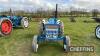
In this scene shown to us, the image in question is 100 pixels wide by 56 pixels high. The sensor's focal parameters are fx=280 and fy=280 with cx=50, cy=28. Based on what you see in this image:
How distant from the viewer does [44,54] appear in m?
13.9

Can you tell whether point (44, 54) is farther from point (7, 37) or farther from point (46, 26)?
point (7, 37)

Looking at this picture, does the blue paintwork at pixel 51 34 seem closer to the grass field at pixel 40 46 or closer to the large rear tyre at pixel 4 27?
the grass field at pixel 40 46

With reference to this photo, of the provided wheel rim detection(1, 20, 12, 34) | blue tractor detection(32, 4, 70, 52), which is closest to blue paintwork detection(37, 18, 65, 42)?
blue tractor detection(32, 4, 70, 52)

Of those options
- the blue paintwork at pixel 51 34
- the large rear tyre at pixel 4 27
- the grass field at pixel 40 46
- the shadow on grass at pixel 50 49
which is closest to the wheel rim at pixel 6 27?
the large rear tyre at pixel 4 27

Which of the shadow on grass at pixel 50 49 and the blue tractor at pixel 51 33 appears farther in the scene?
the blue tractor at pixel 51 33

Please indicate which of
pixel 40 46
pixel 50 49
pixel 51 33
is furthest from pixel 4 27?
pixel 50 49

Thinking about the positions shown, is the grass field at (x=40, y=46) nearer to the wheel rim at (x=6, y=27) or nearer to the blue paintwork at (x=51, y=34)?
the wheel rim at (x=6, y=27)

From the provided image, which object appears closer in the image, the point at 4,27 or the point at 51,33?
the point at 51,33

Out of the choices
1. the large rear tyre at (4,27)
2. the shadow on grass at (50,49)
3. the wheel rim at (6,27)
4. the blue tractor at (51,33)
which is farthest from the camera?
the wheel rim at (6,27)

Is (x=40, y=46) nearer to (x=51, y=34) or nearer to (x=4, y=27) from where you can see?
(x=51, y=34)

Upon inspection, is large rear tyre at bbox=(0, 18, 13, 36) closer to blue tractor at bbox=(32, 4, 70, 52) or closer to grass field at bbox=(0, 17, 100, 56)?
grass field at bbox=(0, 17, 100, 56)

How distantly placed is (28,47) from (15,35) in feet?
12.4

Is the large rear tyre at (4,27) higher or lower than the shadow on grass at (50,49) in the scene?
higher

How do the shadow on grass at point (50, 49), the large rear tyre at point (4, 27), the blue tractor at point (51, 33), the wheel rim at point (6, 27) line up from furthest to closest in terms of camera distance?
the wheel rim at point (6, 27) → the large rear tyre at point (4, 27) → the blue tractor at point (51, 33) → the shadow on grass at point (50, 49)
